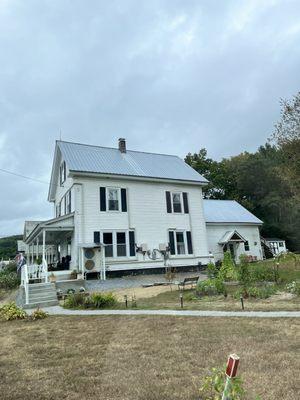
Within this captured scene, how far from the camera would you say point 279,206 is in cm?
4975

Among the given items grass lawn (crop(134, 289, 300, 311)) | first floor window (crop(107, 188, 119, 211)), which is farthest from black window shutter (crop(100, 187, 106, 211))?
grass lawn (crop(134, 289, 300, 311))

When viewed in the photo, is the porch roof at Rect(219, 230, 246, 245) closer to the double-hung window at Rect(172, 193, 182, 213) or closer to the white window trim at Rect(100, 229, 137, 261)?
the double-hung window at Rect(172, 193, 182, 213)

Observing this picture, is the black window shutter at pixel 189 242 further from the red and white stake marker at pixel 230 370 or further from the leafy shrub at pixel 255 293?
the red and white stake marker at pixel 230 370

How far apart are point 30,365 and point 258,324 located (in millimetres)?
5044

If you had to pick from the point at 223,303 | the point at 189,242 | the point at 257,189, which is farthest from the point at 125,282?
the point at 257,189

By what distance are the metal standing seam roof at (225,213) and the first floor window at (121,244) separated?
9150 millimetres

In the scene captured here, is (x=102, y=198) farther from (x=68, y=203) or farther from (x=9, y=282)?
(x=9, y=282)

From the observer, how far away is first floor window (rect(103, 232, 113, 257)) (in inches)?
936

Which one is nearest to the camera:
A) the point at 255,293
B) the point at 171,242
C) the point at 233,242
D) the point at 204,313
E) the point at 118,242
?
the point at 204,313

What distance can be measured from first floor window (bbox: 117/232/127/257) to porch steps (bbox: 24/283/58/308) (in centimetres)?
664

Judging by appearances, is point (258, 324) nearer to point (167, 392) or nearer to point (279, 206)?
point (167, 392)

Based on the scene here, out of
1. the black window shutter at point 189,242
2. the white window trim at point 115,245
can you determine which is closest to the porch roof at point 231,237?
the black window shutter at point 189,242

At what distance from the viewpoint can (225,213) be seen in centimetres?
3366

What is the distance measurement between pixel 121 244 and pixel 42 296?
8.00m
